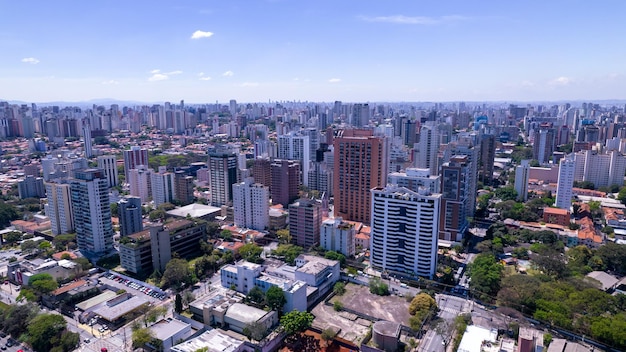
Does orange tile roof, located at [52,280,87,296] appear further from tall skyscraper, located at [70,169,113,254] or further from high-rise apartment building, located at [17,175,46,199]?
high-rise apartment building, located at [17,175,46,199]

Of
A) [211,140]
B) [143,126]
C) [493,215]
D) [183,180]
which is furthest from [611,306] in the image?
[143,126]

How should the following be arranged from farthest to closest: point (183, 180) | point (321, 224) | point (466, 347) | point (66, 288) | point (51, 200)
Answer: point (183, 180)
point (51, 200)
point (321, 224)
point (66, 288)
point (466, 347)

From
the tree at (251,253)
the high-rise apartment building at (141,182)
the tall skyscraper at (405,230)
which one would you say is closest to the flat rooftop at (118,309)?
the tree at (251,253)

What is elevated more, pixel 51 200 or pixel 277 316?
pixel 51 200

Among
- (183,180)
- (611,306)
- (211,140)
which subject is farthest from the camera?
(211,140)

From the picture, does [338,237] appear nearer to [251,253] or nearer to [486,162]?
[251,253]

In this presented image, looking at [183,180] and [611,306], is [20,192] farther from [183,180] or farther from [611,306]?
[611,306]
